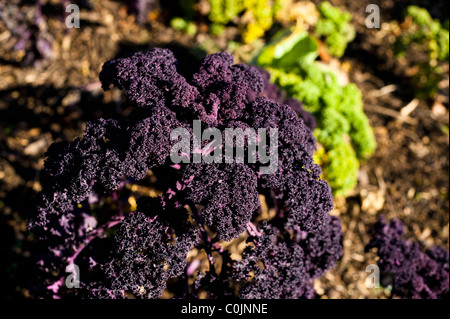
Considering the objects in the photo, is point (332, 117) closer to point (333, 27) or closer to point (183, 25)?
point (333, 27)

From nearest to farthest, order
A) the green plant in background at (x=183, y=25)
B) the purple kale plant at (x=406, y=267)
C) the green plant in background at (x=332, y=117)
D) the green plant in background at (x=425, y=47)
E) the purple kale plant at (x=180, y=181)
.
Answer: the purple kale plant at (x=180, y=181)
the purple kale plant at (x=406, y=267)
the green plant in background at (x=332, y=117)
the green plant in background at (x=425, y=47)
the green plant in background at (x=183, y=25)

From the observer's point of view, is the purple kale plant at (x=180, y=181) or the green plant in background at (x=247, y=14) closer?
the purple kale plant at (x=180, y=181)

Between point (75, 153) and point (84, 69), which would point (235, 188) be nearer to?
point (75, 153)

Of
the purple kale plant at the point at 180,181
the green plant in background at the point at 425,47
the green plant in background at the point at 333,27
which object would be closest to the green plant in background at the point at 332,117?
the green plant in background at the point at 333,27

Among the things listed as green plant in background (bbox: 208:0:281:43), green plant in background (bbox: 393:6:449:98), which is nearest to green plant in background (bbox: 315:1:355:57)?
green plant in background (bbox: 208:0:281:43)

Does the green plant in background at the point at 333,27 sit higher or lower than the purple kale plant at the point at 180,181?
higher

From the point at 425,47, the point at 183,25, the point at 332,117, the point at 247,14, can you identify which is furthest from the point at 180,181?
the point at 425,47

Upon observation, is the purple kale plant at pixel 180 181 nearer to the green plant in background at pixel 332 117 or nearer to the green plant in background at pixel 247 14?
the green plant in background at pixel 332 117
